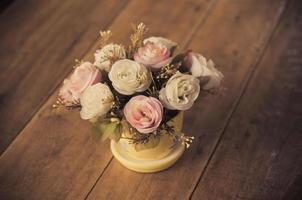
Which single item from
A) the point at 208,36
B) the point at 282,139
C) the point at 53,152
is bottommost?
the point at 282,139

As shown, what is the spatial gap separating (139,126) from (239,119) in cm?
43

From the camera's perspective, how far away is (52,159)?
4.47 ft

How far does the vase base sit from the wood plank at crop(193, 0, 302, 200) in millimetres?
97

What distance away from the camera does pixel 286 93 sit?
1479 mm

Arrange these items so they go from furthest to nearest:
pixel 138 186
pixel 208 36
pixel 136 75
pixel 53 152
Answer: pixel 208 36 → pixel 53 152 → pixel 138 186 → pixel 136 75

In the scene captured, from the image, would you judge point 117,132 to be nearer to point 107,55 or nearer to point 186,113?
point 107,55

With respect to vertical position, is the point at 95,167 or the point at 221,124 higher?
the point at 95,167

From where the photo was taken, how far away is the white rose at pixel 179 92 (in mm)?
1104

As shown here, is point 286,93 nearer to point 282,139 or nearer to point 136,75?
point 282,139

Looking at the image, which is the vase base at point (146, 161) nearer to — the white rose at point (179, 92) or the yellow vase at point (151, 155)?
the yellow vase at point (151, 155)

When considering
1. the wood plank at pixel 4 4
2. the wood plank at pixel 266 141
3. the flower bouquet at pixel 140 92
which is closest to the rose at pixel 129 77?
the flower bouquet at pixel 140 92

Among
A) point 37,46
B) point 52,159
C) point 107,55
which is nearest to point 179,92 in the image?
point 107,55

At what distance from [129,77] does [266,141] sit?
49 centimetres

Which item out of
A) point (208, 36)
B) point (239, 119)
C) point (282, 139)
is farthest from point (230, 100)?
point (208, 36)
